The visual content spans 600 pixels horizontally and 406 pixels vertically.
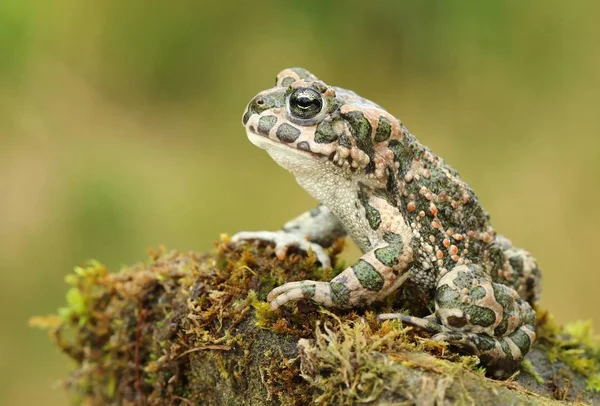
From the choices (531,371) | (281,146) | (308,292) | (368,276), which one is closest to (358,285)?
(368,276)

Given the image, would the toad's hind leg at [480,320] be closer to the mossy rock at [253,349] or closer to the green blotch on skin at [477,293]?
the green blotch on skin at [477,293]

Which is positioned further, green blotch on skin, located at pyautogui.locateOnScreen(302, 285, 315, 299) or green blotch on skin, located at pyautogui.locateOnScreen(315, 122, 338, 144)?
green blotch on skin, located at pyautogui.locateOnScreen(315, 122, 338, 144)

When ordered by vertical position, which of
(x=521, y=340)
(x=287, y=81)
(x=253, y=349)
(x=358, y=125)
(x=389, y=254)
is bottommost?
(x=253, y=349)

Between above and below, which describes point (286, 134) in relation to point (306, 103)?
below

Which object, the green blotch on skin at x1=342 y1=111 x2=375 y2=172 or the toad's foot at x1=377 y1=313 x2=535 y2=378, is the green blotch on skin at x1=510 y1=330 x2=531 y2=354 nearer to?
the toad's foot at x1=377 y1=313 x2=535 y2=378

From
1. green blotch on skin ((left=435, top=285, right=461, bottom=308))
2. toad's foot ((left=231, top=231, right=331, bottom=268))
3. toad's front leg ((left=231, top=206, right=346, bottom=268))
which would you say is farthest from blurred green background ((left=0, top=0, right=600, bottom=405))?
green blotch on skin ((left=435, top=285, right=461, bottom=308))

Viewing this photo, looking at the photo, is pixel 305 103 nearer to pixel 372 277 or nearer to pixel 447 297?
pixel 372 277
